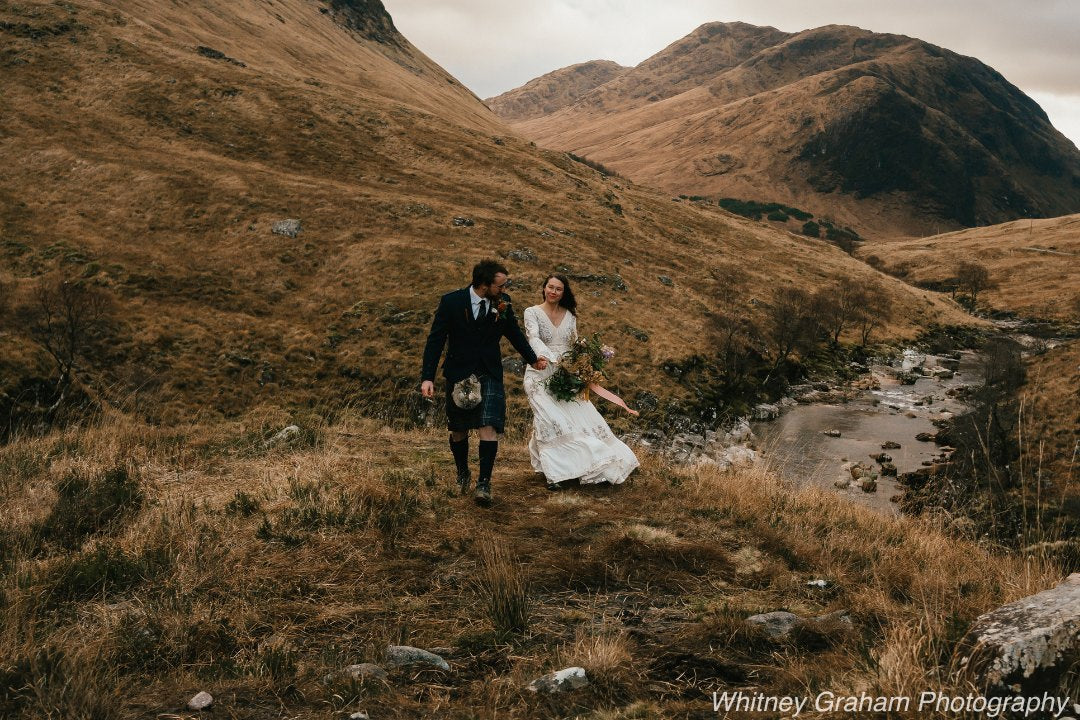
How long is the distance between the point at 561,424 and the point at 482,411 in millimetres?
1628

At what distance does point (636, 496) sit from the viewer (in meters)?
7.80

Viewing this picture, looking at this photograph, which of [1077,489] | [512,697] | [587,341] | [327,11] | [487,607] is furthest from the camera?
[327,11]

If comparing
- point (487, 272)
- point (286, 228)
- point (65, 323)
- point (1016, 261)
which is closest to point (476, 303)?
point (487, 272)

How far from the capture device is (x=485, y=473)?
7.36m

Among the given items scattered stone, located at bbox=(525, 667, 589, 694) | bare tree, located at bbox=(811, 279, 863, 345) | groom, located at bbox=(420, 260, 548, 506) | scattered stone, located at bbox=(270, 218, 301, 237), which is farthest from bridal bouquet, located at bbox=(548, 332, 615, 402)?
bare tree, located at bbox=(811, 279, 863, 345)

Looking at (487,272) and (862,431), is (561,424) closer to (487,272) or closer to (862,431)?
(487,272)

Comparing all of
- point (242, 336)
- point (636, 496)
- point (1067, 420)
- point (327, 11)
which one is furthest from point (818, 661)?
point (327, 11)

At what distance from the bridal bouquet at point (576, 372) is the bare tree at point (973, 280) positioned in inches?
3926

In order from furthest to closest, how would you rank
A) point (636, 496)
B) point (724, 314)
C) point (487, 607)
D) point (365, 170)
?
point (365, 170) → point (724, 314) → point (636, 496) → point (487, 607)

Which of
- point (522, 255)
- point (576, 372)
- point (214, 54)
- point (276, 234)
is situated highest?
point (214, 54)

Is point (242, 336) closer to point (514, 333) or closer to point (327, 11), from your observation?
point (514, 333)

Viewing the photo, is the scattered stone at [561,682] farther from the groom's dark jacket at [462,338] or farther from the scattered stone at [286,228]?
the scattered stone at [286,228]

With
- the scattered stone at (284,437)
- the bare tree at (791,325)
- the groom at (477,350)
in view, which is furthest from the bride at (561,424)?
the bare tree at (791,325)

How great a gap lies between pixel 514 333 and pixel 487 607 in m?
4.42
